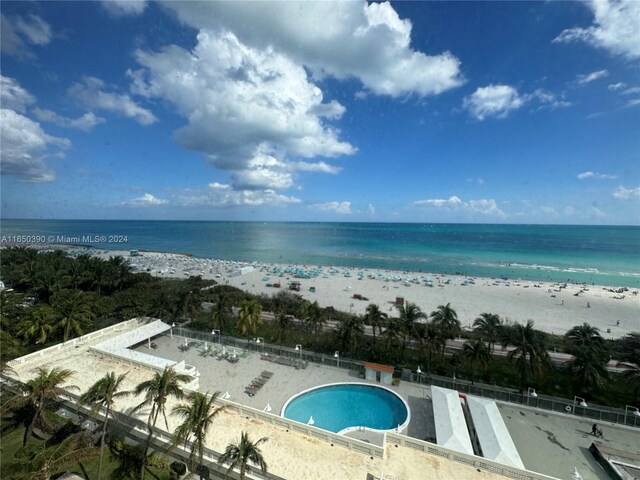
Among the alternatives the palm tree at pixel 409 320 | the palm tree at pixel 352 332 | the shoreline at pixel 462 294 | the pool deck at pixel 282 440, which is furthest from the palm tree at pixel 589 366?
the shoreline at pixel 462 294

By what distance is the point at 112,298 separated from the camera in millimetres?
34438

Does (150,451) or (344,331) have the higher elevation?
(344,331)

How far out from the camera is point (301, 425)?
13656 millimetres

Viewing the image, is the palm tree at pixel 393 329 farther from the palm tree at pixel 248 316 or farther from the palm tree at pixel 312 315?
the palm tree at pixel 248 316

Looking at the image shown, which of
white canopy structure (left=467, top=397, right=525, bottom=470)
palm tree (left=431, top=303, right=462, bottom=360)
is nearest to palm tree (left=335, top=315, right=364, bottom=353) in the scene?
palm tree (left=431, top=303, right=462, bottom=360)

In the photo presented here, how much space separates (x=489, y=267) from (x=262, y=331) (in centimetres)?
7994

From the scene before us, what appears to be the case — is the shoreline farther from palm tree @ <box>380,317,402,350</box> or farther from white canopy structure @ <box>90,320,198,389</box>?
white canopy structure @ <box>90,320,198,389</box>

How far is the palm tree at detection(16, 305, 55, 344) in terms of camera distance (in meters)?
23.4

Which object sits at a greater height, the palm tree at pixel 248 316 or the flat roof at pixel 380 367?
the palm tree at pixel 248 316

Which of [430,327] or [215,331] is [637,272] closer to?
[430,327]

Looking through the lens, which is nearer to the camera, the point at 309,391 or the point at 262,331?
the point at 309,391

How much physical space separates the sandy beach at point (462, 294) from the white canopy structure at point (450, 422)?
22192 millimetres

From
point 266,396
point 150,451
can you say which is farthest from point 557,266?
point 150,451

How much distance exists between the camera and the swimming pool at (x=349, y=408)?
18.0 m
